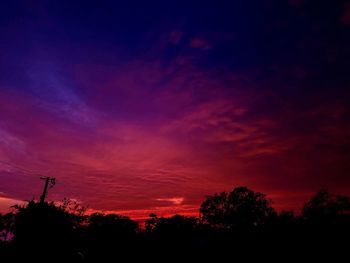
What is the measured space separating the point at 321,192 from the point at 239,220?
64.6 ft

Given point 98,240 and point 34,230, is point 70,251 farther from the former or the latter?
point 98,240

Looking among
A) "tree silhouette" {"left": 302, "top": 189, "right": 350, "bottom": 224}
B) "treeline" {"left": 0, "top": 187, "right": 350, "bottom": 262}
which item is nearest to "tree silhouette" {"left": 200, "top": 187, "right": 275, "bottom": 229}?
"tree silhouette" {"left": 302, "top": 189, "right": 350, "bottom": 224}

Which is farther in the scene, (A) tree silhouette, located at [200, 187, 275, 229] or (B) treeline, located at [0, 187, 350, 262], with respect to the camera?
(A) tree silhouette, located at [200, 187, 275, 229]

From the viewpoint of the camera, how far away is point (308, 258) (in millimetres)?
23562

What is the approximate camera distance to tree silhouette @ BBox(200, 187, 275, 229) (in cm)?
7500

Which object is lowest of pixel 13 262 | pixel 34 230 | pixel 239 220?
pixel 13 262

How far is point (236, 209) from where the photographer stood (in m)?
75.6

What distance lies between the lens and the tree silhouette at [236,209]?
75.0 meters

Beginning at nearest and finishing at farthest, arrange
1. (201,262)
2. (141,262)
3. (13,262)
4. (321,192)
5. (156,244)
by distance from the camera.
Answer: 1. (13,262)
2. (201,262)
3. (141,262)
4. (156,244)
5. (321,192)

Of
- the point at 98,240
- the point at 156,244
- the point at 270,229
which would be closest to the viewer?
the point at 270,229

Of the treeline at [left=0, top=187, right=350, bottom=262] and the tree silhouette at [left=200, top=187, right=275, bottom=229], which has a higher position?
the tree silhouette at [left=200, top=187, right=275, bottom=229]

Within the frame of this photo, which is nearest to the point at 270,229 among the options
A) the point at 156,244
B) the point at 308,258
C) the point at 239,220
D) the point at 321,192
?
the point at 308,258

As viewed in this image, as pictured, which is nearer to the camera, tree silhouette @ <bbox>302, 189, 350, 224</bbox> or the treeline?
Result: the treeline

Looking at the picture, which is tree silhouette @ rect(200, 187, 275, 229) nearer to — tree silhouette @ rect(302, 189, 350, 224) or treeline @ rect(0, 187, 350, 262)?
tree silhouette @ rect(302, 189, 350, 224)
